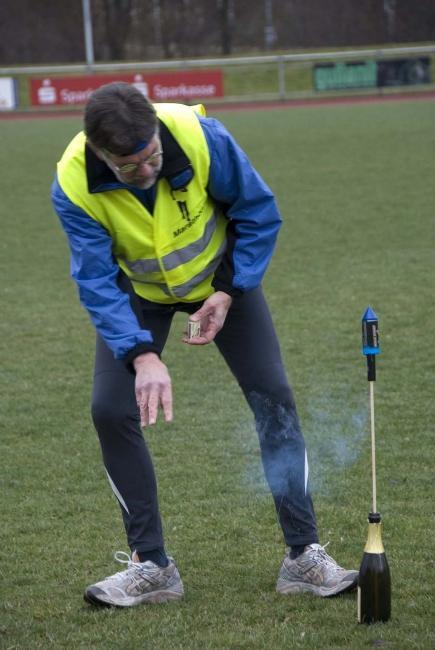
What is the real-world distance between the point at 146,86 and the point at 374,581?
3024 cm

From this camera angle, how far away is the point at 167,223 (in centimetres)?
382

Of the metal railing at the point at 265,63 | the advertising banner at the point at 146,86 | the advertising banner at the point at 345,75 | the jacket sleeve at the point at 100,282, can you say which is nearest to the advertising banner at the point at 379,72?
the advertising banner at the point at 345,75

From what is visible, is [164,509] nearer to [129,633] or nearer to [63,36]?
[129,633]

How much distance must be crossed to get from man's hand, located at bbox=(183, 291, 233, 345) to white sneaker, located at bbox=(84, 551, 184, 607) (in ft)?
2.86

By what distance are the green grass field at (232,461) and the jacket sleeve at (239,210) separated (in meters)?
1.18

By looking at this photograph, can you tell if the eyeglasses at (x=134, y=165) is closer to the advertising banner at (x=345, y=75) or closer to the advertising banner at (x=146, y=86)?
the advertising banner at (x=146, y=86)

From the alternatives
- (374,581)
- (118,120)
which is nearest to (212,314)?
(118,120)

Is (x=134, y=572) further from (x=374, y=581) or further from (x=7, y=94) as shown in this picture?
(x=7, y=94)

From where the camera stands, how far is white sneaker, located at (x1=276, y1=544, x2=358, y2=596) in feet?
13.2

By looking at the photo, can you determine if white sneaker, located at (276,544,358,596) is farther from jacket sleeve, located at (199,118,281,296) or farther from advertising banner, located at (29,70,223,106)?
advertising banner, located at (29,70,223,106)

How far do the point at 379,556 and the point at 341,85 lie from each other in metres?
31.6

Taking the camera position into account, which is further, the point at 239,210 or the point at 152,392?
the point at 239,210

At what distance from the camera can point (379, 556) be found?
3.64 metres

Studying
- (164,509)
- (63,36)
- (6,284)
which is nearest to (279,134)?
(6,284)
